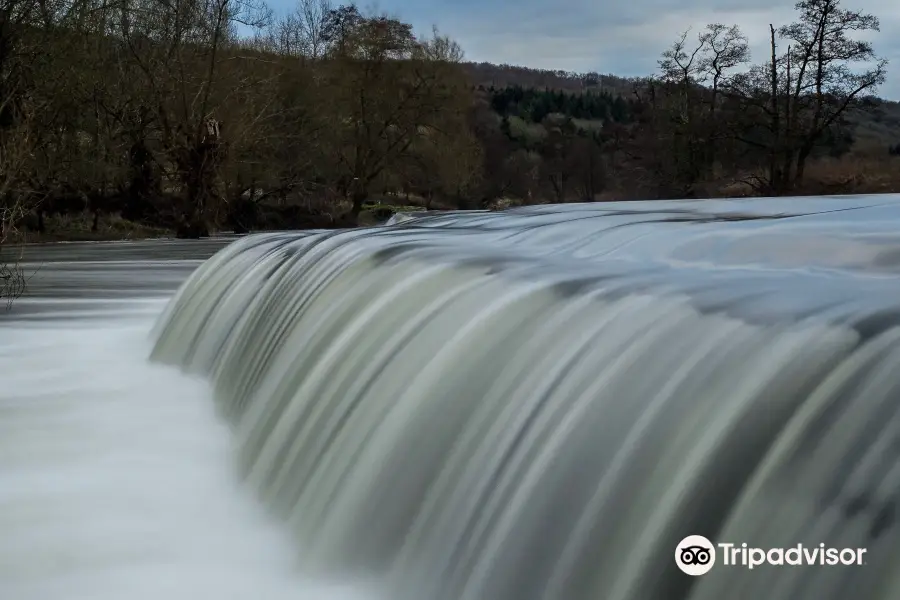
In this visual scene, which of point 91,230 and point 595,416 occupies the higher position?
point 595,416

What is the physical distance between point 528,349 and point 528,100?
45.6m

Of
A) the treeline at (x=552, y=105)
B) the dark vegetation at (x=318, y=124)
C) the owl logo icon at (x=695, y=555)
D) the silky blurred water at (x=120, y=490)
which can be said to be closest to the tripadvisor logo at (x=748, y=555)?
the owl logo icon at (x=695, y=555)

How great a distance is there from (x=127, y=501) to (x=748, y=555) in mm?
1782

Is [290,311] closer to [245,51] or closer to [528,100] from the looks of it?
[245,51]

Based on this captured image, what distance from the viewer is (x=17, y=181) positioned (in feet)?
31.0

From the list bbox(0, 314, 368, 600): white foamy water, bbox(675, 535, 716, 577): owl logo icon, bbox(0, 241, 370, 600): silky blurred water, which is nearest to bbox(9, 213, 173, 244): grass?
bbox(0, 241, 370, 600): silky blurred water

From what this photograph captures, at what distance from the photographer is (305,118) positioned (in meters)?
20.7

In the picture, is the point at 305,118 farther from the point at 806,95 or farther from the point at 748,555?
the point at 748,555

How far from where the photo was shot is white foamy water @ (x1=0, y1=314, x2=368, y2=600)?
6.26ft

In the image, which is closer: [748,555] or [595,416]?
[748,555]

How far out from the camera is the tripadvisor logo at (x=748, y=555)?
3.38ft

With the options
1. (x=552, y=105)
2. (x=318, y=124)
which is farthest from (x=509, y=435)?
(x=552, y=105)

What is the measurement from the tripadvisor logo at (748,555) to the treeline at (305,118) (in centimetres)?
1111

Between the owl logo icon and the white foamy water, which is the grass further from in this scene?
the owl logo icon
